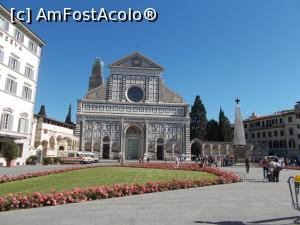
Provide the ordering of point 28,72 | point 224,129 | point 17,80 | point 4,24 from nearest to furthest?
point 4,24, point 17,80, point 28,72, point 224,129

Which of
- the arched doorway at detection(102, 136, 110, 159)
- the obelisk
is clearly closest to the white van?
the arched doorway at detection(102, 136, 110, 159)

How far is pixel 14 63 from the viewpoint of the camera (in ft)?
110

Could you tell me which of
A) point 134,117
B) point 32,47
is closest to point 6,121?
point 32,47

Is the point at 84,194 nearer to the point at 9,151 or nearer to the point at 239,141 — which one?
the point at 9,151

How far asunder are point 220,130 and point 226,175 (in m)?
55.8

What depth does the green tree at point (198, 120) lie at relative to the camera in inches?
2837

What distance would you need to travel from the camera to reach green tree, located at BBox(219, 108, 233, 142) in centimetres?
7212

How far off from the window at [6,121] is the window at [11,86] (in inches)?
108

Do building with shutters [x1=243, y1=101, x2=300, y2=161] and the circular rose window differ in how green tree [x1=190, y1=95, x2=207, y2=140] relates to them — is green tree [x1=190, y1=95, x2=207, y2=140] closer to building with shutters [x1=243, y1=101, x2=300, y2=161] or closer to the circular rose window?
building with shutters [x1=243, y1=101, x2=300, y2=161]

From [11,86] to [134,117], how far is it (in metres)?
32.3

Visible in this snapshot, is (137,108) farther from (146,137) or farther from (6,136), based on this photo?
(6,136)

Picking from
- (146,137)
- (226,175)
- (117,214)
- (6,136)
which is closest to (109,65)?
(146,137)

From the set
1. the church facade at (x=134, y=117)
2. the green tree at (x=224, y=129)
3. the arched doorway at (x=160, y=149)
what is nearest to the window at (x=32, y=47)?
the church facade at (x=134, y=117)

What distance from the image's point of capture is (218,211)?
354 inches
